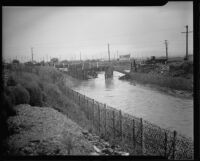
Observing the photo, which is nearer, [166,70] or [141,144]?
[141,144]

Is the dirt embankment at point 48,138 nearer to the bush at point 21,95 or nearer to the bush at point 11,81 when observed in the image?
the bush at point 21,95


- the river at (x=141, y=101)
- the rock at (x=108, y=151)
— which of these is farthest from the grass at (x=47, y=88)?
the rock at (x=108, y=151)

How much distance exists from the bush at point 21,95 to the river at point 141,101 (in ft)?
8.10

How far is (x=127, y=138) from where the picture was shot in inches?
279

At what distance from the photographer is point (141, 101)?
1045 cm

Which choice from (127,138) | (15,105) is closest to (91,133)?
(127,138)

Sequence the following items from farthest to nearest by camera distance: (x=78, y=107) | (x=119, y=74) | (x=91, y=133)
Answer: (x=119, y=74), (x=78, y=107), (x=91, y=133)

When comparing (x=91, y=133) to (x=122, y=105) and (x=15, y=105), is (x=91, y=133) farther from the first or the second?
(x=122, y=105)

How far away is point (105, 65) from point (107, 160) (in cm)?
485

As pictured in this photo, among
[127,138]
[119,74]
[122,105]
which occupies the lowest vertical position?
[127,138]

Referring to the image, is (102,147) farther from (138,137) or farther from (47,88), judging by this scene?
(47,88)

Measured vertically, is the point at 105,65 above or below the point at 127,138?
above

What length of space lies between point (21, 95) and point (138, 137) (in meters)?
4.09
